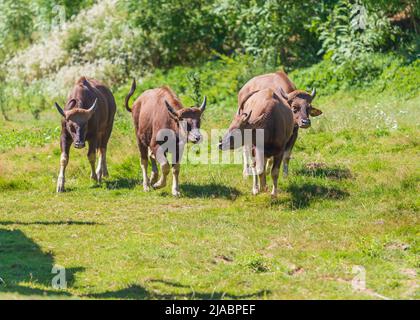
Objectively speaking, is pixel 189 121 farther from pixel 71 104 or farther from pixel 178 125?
pixel 71 104

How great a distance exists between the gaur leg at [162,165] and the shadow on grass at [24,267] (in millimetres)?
3469

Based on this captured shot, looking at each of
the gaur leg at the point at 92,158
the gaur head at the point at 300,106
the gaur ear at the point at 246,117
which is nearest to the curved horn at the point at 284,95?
the gaur head at the point at 300,106

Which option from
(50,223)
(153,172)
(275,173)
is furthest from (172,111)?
(50,223)

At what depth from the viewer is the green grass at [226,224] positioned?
10930 millimetres

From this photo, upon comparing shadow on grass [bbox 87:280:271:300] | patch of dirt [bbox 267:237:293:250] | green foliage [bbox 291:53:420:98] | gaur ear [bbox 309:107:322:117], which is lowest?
shadow on grass [bbox 87:280:271:300]

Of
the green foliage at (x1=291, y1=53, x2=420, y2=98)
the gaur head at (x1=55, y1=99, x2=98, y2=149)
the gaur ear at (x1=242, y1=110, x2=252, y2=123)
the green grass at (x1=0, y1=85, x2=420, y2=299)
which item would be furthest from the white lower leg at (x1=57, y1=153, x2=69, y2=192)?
the green foliage at (x1=291, y1=53, x2=420, y2=98)

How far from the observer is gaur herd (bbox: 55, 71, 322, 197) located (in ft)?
52.1

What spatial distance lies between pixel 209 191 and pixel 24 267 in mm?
5699

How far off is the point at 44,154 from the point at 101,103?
2.76 m

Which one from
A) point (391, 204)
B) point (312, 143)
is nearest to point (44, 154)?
point (312, 143)

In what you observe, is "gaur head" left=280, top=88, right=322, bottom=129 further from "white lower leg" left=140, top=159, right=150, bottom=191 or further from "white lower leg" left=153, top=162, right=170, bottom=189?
"white lower leg" left=140, top=159, right=150, bottom=191

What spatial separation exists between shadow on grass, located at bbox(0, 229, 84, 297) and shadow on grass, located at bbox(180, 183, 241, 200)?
3937 millimetres

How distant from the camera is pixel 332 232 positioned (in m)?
13.2
